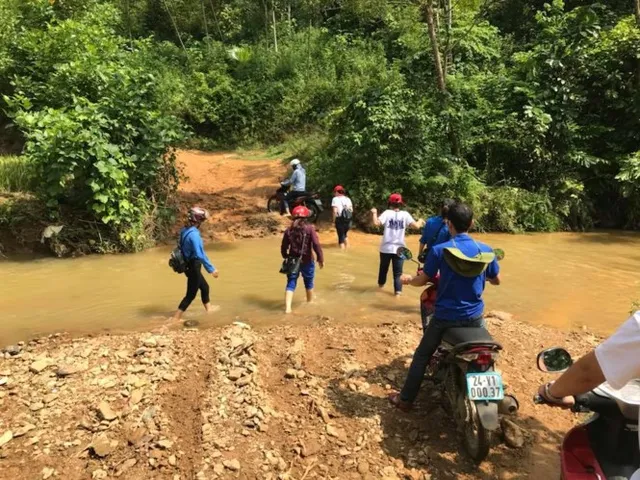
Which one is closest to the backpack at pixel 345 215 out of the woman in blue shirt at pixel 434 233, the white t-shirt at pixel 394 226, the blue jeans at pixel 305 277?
the white t-shirt at pixel 394 226

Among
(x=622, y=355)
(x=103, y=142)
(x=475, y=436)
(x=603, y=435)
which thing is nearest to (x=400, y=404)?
(x=475, y=436)

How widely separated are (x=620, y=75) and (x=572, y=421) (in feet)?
43.7

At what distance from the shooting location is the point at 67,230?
11.1 m

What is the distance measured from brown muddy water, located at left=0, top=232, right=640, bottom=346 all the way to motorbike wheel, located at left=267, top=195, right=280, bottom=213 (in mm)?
2108

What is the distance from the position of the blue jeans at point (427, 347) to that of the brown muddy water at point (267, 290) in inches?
116

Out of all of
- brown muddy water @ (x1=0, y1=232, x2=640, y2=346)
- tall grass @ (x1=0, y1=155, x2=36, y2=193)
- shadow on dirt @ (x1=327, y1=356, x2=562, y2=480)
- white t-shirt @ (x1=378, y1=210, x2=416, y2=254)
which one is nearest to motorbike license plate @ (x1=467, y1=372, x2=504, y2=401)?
shadow on dirt @ (x1=327, y1=356, x2=562, y2=480)

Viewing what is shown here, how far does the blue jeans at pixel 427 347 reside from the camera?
4.17 meters

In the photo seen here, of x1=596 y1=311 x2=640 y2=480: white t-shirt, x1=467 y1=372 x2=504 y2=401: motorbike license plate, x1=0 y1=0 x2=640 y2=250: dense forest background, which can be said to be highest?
x1=0 y1=0 x2=640 y2=250: dense forest background

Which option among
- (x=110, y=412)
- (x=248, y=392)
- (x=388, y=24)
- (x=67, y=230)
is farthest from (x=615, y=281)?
(x=388, y=24)

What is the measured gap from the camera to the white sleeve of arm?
1.73m

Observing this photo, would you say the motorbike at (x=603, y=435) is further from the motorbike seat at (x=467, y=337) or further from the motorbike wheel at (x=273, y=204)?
the motorbike wheel at (x=273, y=204)

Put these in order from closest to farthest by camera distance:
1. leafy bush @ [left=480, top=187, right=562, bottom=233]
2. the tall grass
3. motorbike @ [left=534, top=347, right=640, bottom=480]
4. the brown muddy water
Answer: motorbike @ [left=534, top=347, right=640, bottom=480] < the brown muddy water < the tall grass < leafy bush @ [left=480, top=187, right=562, bottom=233]

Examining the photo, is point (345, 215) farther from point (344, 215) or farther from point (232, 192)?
point (232, 192)

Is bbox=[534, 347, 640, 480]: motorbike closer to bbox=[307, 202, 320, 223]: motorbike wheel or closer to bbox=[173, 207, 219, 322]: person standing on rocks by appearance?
bbox=[173, 207, 219, 322]: person standing on rocks
